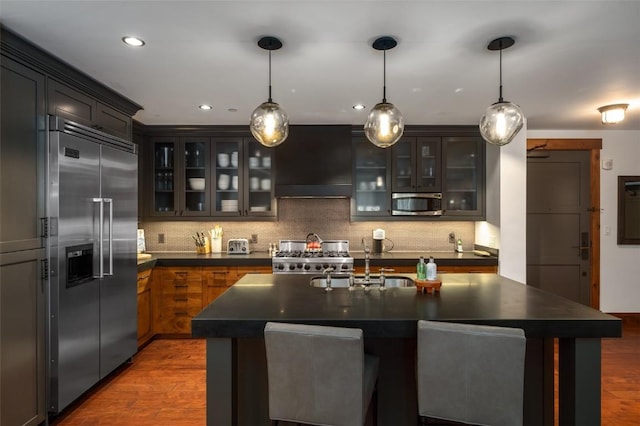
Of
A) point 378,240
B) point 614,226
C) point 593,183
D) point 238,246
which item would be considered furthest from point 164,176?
point 614,226

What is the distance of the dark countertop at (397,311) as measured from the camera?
5.75 feet

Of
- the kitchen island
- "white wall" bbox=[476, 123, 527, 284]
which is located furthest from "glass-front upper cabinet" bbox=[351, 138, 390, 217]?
the kitchen island

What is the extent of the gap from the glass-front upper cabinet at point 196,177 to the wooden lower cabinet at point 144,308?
97cm

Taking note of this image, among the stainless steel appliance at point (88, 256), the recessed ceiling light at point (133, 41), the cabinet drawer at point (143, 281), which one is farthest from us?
the cabinet drawer at point (143, 281)

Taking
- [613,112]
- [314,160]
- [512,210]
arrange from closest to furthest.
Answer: [613,112]
[512,210]
[314,160]

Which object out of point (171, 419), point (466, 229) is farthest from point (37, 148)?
point (466, 229)

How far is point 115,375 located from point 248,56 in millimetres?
3016

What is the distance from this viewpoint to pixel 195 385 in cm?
314

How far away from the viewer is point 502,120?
2.22 metres

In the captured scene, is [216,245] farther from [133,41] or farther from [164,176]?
[133,41]

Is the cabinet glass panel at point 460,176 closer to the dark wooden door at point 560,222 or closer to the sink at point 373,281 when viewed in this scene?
the dark wooden door at point 560,222

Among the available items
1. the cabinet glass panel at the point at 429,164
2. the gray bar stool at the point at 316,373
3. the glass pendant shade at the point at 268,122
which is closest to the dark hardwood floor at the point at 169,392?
the gray bar stool at the point at 316,373

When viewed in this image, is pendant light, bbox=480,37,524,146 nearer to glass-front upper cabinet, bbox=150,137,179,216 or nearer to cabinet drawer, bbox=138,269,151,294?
cabinet drawer, bbox=138,269,151,294

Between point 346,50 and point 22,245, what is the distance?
2382mm
